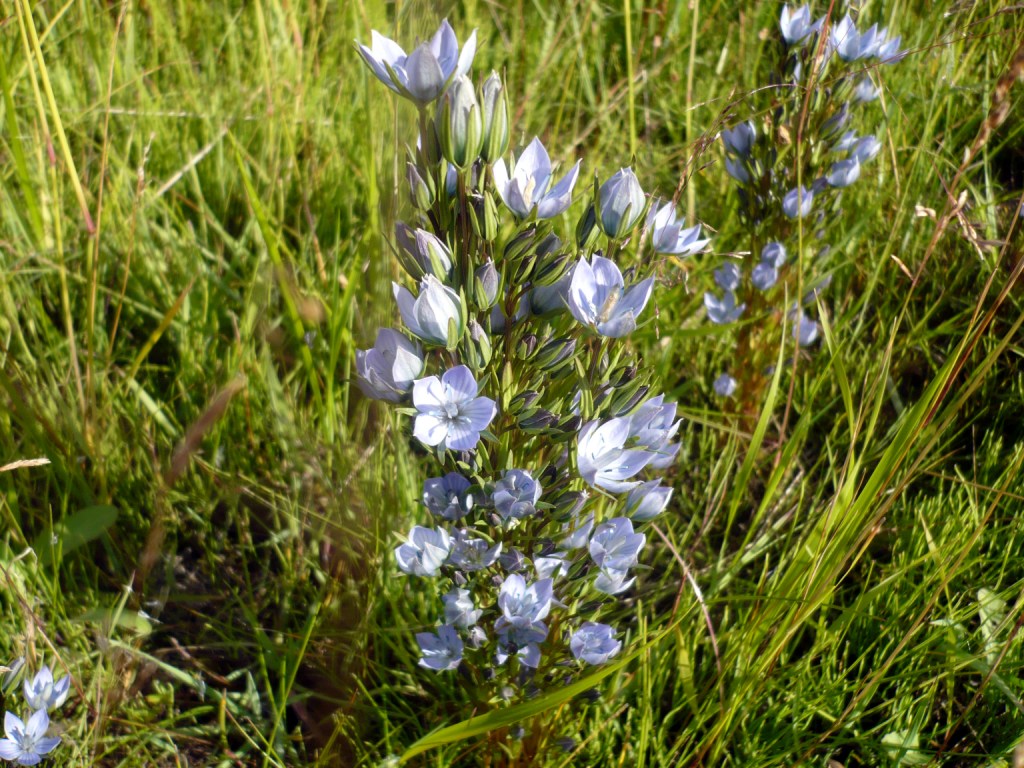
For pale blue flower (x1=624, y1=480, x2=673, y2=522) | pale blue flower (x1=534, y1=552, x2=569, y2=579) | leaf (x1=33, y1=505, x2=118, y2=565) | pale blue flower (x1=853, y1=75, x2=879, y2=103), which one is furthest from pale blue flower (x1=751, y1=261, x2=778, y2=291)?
leaf (x1=33, y1=505, x2=118, y2=565)

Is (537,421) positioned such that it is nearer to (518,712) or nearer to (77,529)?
(518,712)

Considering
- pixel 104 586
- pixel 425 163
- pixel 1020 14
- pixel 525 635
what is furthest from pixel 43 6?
pixel 1020 14

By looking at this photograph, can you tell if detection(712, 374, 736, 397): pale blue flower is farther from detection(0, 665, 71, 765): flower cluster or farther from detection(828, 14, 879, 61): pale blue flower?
detection(0, 665, 71, 765): flower cluster

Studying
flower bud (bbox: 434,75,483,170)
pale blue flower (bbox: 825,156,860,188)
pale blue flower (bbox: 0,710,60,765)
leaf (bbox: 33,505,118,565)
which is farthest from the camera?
pale blue flower (bbox: 825,156,860,188)

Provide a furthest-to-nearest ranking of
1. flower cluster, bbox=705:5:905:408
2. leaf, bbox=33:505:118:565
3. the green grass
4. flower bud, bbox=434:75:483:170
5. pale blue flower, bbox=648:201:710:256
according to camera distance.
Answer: flower cluster, bbox=705:5:905:408
leaf, bbox=33:505:118:565
the green grass
pale blue flower, bbox=648:201:710:256
flower bud, bbox=434:75:483:170

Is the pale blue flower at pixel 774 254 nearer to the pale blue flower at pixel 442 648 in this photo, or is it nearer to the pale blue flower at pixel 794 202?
the pale blue flower at pixel 794 202

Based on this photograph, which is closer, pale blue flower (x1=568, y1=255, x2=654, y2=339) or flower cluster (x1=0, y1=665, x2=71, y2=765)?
pale blue flower (x1=568, y1=255, x2=654, y2=339)

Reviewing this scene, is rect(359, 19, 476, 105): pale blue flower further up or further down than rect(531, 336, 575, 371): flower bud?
further up

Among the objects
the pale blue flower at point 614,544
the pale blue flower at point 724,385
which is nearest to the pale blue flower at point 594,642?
the pale blue flower at point 614,544

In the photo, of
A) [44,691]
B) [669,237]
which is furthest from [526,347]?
[44,691]
